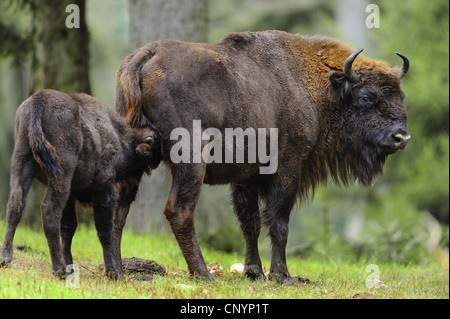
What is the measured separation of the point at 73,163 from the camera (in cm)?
642

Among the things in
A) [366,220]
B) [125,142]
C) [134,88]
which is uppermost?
[134,88]

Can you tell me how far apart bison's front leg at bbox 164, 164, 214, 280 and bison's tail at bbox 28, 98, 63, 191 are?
126 cm

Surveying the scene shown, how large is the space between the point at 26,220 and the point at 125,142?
16.4 feet

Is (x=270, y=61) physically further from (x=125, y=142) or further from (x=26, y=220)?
(x=26, y=220)

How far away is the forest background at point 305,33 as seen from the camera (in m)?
11.6

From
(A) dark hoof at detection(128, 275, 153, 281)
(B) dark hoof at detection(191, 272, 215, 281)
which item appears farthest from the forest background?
(B) dark hoof at detection(191, 272, 215, 281)

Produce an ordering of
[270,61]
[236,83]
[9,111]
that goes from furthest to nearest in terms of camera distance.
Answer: [9,111] → [270,61] → [236,83]

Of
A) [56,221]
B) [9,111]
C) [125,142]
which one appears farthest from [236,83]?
[9,111]

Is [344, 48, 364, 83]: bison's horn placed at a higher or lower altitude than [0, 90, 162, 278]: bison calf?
higher

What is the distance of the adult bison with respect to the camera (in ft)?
23.0

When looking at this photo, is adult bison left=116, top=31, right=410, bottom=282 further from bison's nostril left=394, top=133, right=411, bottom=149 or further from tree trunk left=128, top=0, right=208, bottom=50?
tree trunk left=128, top=0, right=208, bottom=50

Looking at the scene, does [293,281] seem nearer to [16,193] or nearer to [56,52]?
[16,193]
